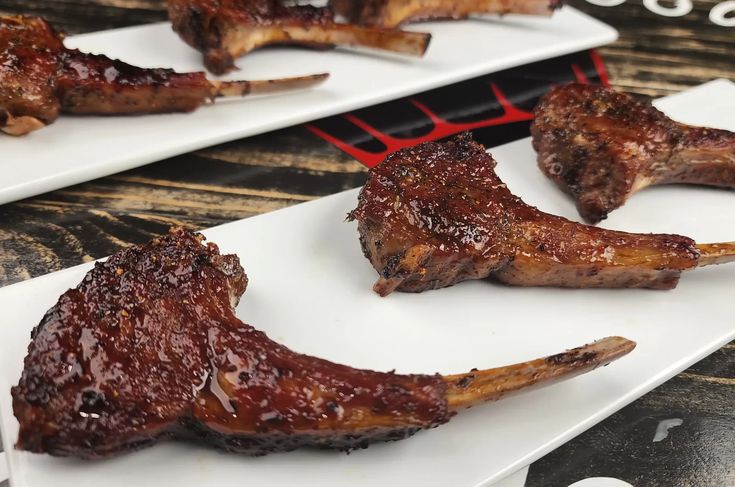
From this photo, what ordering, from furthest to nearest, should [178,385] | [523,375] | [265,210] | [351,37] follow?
[351,37], [265,210], [523,375], [178,385]

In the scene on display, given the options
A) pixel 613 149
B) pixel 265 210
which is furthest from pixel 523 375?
pixel 265 210

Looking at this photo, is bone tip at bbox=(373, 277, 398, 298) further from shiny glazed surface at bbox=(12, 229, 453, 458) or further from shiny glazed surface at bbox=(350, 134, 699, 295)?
shiny glazed surface at bbox=(12, 229, 453, 458)

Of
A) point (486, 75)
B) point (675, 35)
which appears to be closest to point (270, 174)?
point (486, 75)

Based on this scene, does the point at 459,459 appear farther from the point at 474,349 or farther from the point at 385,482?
the point at 474,349

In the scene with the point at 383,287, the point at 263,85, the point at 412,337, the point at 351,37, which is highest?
the point at 351,37

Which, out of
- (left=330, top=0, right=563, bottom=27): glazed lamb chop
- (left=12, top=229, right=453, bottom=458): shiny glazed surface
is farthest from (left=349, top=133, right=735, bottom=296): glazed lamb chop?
(left=330, top=0, right=563, bottom=27): glazed lamb chop

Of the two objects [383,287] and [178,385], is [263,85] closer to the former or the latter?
[383,287]
